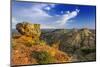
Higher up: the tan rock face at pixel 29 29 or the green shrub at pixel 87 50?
the tan rock face at pixel 29 29

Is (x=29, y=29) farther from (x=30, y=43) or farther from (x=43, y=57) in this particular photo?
(x=43, y=57)

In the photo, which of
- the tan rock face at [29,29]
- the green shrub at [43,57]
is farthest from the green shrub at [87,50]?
the tan rock face at [29,29]

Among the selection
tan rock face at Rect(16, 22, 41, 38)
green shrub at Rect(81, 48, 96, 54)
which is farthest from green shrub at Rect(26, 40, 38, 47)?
green shrub at Rect(81, 48, 96, 54)

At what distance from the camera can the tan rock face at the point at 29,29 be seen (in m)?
2.67

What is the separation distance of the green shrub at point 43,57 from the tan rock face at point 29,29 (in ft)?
0.73

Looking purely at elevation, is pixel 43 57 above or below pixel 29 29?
below

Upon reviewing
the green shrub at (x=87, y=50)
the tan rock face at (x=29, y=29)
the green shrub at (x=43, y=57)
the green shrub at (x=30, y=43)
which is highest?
the tan rock face at (x=29, y=29)

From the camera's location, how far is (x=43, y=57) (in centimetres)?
276

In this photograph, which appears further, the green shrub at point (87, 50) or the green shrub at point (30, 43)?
the green shrub at point (87, 50)

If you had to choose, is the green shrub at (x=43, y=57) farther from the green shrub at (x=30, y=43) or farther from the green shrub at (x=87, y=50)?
the green shrub at (x=87, y=50)

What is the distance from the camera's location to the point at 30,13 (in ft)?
8.89

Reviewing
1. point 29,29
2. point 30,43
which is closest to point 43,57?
point 30,43

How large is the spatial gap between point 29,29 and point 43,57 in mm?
389

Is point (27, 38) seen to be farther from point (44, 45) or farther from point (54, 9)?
point (54, 9)
